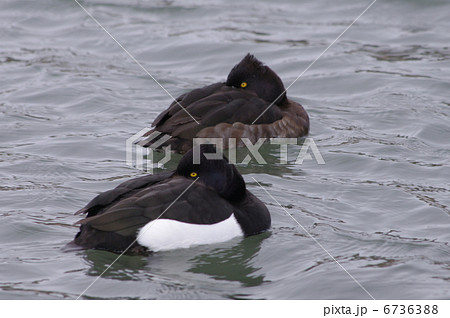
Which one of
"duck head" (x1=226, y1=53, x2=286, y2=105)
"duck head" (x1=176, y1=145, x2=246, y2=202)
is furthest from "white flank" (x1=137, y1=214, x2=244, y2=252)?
"duck head" (x1=226, y1=53, x2=286, y2=105)

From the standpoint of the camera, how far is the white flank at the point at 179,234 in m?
6.18

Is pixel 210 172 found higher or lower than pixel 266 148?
higher

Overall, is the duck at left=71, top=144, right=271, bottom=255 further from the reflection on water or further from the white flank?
the reflection on water

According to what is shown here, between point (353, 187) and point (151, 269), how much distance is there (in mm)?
2762

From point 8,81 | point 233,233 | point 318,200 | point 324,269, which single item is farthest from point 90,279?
point 8,81

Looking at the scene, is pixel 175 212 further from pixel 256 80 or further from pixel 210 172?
pixel 256 80

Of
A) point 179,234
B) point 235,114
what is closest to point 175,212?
point 179,234

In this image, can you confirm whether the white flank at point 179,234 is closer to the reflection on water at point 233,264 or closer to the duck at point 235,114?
the reflection on water at point 233,264

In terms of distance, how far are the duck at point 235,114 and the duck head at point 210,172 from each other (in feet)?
7.17

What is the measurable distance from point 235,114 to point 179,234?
10.1ft

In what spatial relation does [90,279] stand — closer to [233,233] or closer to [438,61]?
[233,233]

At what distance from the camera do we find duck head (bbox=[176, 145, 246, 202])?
21.8ft

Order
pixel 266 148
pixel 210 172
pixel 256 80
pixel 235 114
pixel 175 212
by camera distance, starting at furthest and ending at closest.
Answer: pixel 256 80
pixel 266 148
pixel 235 114
pixel 210 172
pixel 175 212

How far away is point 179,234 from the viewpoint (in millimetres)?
6301
